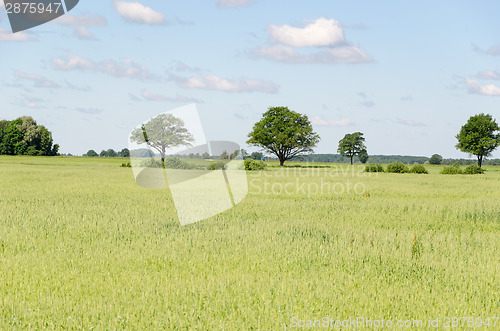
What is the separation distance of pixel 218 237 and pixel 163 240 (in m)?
1.26

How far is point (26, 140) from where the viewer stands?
332 ft

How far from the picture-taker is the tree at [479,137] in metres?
82.3

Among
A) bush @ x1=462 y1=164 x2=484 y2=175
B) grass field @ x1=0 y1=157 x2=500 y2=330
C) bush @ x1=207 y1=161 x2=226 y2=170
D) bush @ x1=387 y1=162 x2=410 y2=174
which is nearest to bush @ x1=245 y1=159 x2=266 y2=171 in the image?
bush @ x1=207 y1=161 x2=226 y2=170

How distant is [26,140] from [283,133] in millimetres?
65401

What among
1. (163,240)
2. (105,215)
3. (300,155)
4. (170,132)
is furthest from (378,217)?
(300,155)

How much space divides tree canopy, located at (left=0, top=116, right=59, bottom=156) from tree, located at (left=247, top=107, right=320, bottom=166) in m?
56.3

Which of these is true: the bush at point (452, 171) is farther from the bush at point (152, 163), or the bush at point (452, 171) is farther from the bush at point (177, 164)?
the bush at point (152, 163)

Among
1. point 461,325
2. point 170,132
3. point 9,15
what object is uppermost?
point 9,15

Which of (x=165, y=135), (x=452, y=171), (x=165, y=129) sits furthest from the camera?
(x=452, y=171)

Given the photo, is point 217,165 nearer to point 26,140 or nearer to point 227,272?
point 227,272

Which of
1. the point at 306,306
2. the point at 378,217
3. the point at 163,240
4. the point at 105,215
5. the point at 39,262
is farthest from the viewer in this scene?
the point at 378,217

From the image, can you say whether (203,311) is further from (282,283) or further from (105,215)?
(105,215)

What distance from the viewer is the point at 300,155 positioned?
277ft

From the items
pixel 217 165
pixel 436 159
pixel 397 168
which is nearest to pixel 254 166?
pixel 217 165
